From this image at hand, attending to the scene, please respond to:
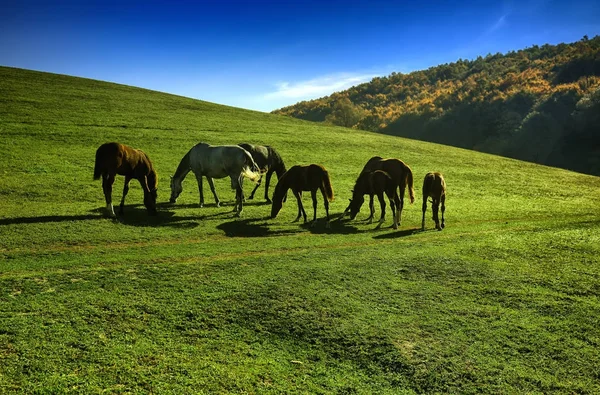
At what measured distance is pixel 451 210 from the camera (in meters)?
18.3

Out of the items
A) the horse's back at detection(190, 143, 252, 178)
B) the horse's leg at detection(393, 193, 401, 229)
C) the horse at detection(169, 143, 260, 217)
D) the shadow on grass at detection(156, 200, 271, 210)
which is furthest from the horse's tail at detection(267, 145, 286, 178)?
the horse's leg at detection(393, 193, 401, 229)

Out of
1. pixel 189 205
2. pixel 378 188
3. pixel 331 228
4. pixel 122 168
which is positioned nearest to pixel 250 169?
pixel 189 205

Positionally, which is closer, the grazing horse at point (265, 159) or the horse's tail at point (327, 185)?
the horse's tail at point (327, 185)

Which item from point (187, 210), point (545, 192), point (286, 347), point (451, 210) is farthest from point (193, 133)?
point (286, 347)

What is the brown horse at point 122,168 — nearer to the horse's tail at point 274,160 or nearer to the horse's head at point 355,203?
the horse's tail at point 274,160

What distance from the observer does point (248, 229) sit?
1342 centimetres

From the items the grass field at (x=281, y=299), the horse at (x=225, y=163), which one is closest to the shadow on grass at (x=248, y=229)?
the grass field at (x=281, y=299)

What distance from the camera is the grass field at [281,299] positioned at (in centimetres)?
563

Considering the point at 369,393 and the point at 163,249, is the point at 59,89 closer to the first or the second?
the point at 163,249

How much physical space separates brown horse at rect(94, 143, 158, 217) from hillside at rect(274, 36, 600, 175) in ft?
177

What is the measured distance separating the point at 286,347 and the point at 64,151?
70.5 ft

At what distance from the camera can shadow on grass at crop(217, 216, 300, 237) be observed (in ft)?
42.1

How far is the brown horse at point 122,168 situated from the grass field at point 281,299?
71 cm

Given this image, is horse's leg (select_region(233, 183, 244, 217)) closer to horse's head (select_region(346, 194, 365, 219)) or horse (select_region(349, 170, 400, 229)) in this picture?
horse's head (select_region(346, 194, 365, 219))
